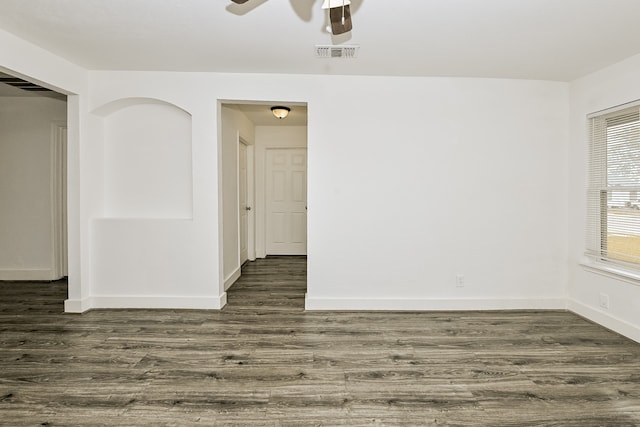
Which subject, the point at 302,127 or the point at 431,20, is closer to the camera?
the point at 431,20

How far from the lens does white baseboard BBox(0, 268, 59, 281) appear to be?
4641 millimetres

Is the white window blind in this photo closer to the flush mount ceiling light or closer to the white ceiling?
the white ceiling

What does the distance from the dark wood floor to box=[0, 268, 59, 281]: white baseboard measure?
1.14 metres

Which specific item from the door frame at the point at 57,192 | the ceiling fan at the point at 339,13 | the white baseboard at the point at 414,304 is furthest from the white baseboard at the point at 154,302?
the ceiling fan at the point at 339,13

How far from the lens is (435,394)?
2.09m

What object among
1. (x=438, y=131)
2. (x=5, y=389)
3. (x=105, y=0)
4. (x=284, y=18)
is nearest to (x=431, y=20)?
(x=284, y=18)

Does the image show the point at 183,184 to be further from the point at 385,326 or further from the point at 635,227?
the point at 635,227

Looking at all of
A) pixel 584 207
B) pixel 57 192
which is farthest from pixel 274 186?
pixel 584 207

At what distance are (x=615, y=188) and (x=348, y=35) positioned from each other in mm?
2713

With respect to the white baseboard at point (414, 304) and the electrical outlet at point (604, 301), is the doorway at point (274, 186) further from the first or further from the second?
the electrical outlet at point (604, 301)

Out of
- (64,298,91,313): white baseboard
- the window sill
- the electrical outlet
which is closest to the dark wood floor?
(64,298,91,313): white baseboard

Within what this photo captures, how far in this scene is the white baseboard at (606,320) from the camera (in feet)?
9.43

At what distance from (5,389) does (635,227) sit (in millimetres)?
4742

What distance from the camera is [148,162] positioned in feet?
12.1
